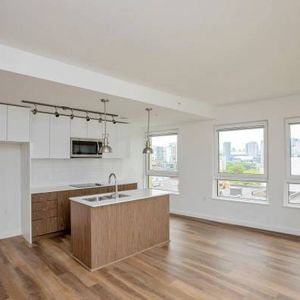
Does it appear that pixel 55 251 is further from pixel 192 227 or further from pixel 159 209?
pixel 192 227

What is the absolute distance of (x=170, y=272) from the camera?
3168mm

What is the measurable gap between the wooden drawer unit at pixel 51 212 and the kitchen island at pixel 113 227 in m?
1.12

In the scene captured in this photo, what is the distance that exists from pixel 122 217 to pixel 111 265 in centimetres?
66

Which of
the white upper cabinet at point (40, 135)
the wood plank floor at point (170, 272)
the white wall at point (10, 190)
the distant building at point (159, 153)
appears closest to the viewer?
the wood plank floor at point (170, 272)

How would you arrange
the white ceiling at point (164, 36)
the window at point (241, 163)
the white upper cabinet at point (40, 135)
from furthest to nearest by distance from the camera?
1. the window at point (241, 163)
2. the white upper cabinet at point (40, 135)
3. the white ceiling at point (164, 36)

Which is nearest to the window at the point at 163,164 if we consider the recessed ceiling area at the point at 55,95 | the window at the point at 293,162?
the recessed ceiling area at the point at 55,95

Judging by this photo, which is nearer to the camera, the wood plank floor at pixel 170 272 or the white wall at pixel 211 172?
the wood plank floor at pixel 170 272

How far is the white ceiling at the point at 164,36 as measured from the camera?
1884 mm

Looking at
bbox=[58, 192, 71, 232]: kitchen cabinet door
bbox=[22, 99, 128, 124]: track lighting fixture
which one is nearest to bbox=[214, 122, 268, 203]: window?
bbox=[22, 99, 128, 124]: track lighting fixture

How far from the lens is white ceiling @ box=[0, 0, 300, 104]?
1884 mm

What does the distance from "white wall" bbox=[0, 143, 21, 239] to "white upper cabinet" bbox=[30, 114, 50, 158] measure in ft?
1.12

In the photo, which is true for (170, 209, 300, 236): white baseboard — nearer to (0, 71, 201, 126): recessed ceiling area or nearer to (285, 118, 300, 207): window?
(285, 118, 300, 207): window

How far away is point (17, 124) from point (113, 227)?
2422mm

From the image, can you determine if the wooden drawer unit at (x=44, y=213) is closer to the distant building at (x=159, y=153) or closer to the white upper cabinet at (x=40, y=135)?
the white upper cabinet at (x=40, y=135)
